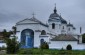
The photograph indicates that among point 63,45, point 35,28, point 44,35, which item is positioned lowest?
point 63,45

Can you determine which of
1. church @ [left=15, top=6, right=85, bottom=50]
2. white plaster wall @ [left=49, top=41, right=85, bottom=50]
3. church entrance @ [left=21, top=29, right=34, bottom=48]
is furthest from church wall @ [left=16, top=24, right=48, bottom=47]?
white plaster wall @ [left=49, top=41, right=85, bottom=50]

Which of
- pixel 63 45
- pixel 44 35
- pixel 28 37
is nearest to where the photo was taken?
pixel 63 45

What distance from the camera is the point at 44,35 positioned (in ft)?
195

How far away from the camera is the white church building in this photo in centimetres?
5678

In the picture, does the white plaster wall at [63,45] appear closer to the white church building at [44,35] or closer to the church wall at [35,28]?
the white church building at [44,35]

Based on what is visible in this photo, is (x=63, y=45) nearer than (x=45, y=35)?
Yes

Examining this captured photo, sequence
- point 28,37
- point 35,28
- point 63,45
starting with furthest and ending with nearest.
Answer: point 28,37
point 35,28
point 63,45

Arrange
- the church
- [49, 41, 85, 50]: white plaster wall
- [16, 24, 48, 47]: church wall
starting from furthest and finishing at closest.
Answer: [16, 24, 48, 47]: church wall → the church → [49, 41, 85, 50]: white plaster wall

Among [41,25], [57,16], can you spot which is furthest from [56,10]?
[41,25]

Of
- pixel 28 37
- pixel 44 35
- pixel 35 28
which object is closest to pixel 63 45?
pixel 44 35

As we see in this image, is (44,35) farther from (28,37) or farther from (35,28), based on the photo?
(28,37)

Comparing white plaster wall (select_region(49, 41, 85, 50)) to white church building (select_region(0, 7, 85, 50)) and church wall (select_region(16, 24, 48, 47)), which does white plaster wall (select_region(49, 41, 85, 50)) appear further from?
church wall (select_region(16, 24, 48, 47))

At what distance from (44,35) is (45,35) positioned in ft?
1.14

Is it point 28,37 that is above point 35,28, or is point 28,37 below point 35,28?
below
